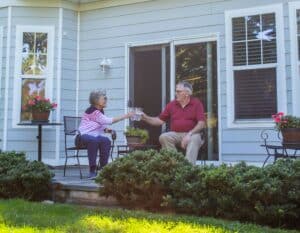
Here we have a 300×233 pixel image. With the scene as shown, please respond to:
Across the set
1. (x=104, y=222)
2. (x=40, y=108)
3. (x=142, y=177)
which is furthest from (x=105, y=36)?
(x=104, y=222)

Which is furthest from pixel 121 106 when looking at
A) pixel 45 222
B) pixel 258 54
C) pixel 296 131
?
pixel 45 222

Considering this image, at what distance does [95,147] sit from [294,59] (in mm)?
2743

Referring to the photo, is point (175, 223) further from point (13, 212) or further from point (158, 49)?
point (158, 49)

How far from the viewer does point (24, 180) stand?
201 inches

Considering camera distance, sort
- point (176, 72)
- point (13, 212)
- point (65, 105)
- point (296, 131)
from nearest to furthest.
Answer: point (13, 212) < point (296, 131) < point (176, 72) < point (65, 105)

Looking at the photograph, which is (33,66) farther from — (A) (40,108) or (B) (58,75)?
(A) (40,108)

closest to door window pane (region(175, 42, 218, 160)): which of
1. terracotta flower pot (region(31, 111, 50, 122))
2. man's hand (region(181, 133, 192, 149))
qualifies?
man's hand (region(181, 133, 192, 149))

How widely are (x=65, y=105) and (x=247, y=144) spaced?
2.97 m

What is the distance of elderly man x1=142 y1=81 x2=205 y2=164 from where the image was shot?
5.31m

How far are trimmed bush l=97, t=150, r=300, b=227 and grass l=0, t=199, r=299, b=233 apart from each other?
187 millimetres

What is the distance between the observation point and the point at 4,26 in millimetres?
7762

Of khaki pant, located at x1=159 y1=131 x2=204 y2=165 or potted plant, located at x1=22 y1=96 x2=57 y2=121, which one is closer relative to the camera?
khaki pant, located at x1=159 y1=131 x2=204 y2=165

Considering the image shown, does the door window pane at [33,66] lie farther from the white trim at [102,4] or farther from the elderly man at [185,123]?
the elderly man at [185,123]

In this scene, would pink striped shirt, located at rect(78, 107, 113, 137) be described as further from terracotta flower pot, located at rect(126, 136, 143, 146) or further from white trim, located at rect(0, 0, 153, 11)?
white trim, located at rect(0, 0, 153, 11)
